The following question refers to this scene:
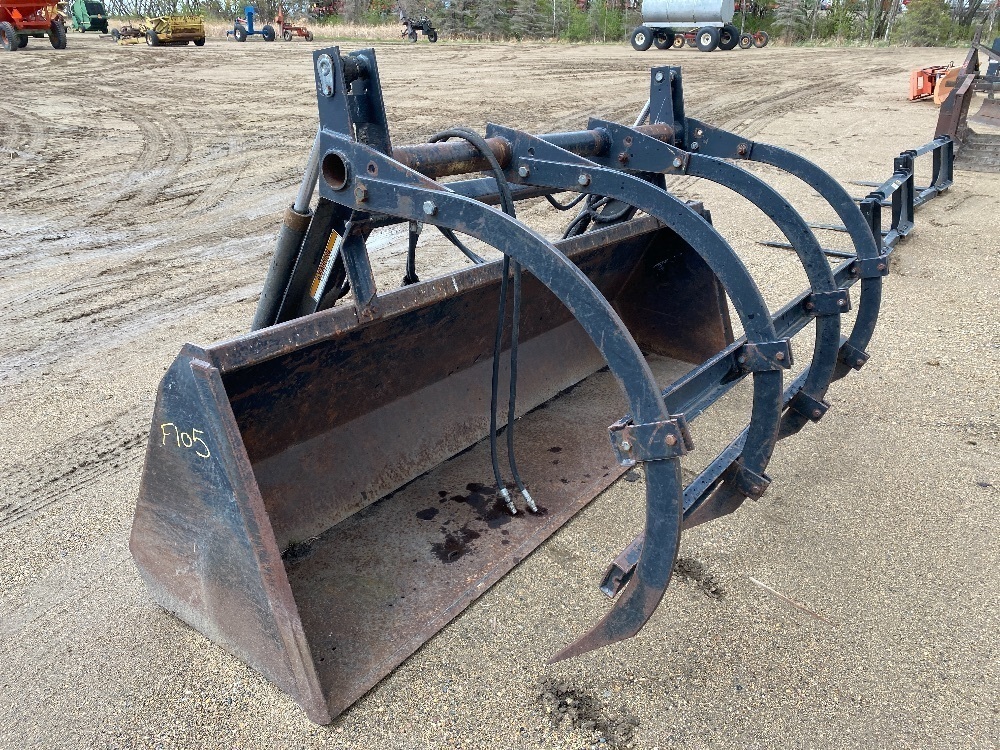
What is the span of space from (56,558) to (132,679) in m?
0.72

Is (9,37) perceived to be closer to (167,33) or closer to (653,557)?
(167,33)

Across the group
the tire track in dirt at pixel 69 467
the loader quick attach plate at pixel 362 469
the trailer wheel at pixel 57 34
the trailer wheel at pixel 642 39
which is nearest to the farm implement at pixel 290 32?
the trailer wheel at pixel 57 34

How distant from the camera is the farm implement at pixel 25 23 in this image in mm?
18422

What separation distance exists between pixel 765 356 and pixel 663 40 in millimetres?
22818

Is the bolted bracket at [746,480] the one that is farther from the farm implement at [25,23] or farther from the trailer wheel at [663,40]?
the trailer wheel at [663,40]

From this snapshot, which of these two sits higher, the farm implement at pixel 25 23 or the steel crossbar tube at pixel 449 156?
the farm implement at pixel 25 23

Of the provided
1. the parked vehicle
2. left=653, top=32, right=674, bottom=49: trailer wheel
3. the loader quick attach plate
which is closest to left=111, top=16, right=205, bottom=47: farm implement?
the parked vehicle

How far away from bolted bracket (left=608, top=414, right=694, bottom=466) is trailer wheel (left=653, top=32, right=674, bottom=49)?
2318 centimetres

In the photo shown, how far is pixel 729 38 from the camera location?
22.2m

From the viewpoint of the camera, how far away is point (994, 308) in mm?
4727

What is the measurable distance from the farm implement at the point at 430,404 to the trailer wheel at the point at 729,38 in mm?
21226

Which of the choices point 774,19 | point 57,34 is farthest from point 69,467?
point 774,19

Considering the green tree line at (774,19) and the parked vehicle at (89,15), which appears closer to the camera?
the parked vehicle at (89,15)

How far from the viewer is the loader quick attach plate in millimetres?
1972
